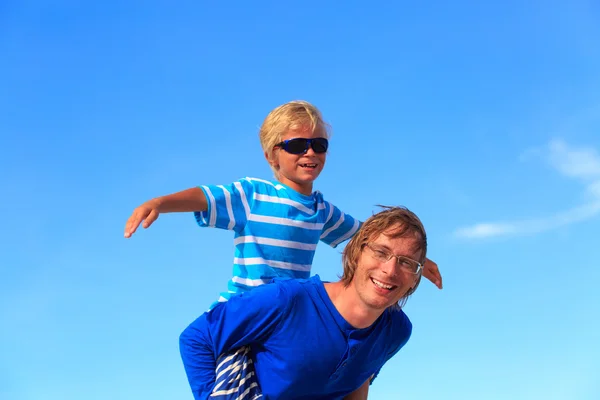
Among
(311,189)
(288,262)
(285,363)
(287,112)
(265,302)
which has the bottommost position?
(285,363)

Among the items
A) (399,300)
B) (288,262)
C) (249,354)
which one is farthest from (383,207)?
(249,354)

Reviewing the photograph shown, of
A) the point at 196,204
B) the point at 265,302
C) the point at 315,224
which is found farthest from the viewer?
the point at 315,224

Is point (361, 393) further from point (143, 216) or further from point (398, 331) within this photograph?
point (143, 216)

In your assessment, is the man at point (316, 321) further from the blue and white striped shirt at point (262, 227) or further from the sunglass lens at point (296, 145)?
the sunglass lens at point (296, 145)

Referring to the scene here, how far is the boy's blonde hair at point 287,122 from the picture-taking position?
579 centimetres

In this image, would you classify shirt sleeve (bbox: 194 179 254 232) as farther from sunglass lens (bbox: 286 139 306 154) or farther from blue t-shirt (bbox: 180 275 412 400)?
blue t-shirt (bbox: 180 275 412 400)

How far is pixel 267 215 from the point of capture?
17.9ft

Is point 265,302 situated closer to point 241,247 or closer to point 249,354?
point 249,354

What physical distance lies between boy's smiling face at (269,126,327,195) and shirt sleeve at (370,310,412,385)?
1.38 m

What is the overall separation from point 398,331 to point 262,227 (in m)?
1.34

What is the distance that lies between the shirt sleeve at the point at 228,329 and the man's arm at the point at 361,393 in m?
0.90

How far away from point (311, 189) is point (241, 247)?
2.81 feet

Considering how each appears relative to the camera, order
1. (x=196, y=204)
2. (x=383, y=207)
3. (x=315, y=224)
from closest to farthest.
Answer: (x=383, y=207) → (x=196, y=204) → (x=315, y=224)

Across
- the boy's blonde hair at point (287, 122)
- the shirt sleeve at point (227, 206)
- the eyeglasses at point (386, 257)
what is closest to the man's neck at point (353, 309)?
the eyeglasses at point (386, 257)
